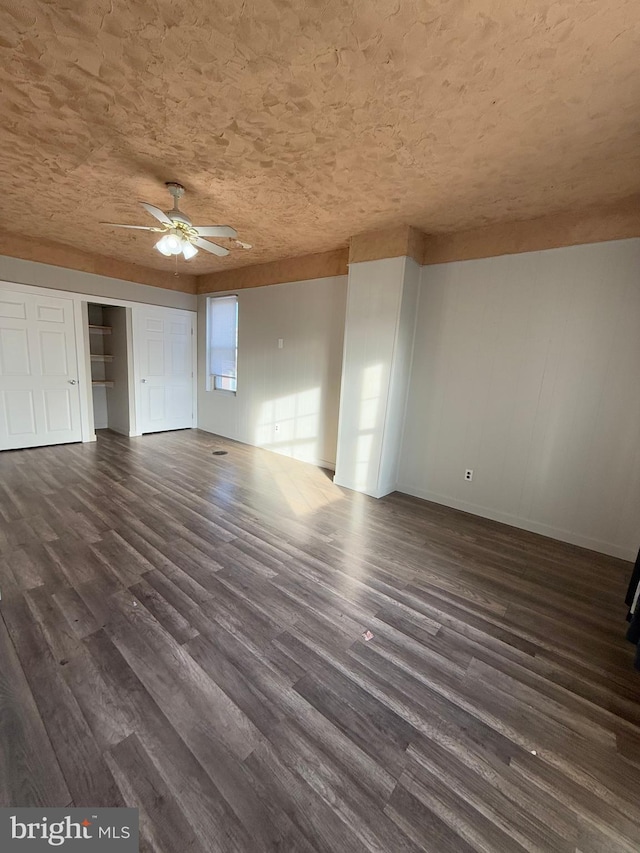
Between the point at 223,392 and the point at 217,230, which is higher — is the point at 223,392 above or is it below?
below

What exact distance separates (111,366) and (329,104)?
578cm

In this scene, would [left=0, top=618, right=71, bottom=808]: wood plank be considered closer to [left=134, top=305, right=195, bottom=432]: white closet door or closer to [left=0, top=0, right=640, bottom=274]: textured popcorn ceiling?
[left=0, top=0, right=640, bottom=274]: textured popcorn ceiling

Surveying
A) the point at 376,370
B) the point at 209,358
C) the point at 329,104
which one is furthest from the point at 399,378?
the point at 209,358

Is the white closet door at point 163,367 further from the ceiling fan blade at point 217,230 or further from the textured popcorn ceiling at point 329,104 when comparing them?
the ceiling fan blade at point 217,230

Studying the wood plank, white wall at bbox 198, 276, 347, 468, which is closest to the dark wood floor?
the wood plank

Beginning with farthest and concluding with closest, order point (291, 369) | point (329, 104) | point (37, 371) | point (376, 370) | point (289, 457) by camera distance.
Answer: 1. point (289, 457)
2. point (291, 369)
3. point (37, 371)
4. point (376, 370)
5. point (329, 104)

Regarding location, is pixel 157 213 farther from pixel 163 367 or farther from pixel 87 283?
pixel 163 367

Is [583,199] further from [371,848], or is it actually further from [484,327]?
[371,848]

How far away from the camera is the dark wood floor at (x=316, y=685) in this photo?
1.11 meters

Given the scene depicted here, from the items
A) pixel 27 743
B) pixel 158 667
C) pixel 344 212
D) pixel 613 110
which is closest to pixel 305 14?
pixel 613 110

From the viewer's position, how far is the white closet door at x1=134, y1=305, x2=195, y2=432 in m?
5.66

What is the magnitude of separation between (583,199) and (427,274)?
4.42 feet

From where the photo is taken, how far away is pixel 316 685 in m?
1.55

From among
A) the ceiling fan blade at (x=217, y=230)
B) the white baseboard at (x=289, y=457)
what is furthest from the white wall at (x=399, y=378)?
the ceiling fan blade at (x=217, y=230)
